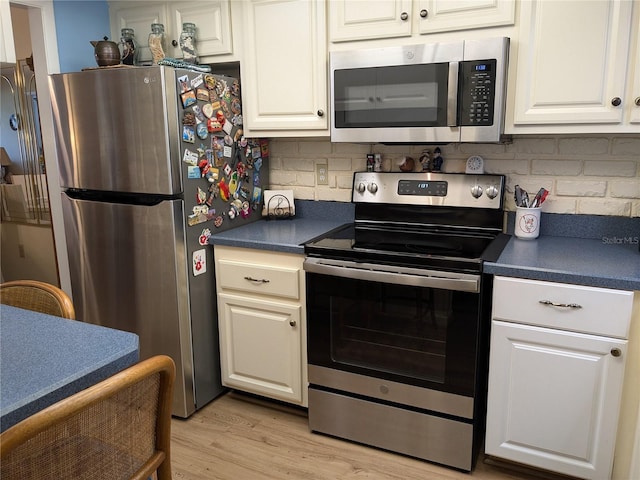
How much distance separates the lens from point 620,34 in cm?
177

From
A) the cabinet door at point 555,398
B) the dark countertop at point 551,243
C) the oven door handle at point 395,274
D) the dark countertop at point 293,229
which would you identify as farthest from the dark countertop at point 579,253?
the dark countertop at point 293,229

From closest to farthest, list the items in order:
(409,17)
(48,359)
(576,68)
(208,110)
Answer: (48,359) < (576,68) < (409,17) < (208,110)

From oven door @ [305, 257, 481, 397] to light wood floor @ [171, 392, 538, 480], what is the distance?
356 millimetres

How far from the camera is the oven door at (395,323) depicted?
189 centimetres

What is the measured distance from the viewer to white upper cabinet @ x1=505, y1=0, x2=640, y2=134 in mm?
1788

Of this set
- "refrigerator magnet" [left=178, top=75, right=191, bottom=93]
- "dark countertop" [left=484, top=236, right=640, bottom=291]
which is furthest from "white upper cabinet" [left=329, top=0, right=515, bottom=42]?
"dark countertop" [left=484, top=236, right=640, bottom=291]

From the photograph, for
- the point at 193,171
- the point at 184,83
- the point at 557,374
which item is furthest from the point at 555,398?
the point at 184,83

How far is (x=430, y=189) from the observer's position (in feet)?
7.86

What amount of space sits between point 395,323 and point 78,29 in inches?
86.3

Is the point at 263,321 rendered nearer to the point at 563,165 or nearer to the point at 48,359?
the point at 48,359

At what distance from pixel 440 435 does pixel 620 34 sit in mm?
1613

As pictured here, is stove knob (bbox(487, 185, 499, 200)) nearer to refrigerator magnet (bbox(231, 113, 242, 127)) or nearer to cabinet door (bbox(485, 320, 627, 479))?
cabinet door (bbox(485, 320, 627, 479))

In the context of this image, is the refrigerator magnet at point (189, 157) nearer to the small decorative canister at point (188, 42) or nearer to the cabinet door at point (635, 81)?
the small decorative canister at point (188, 42)

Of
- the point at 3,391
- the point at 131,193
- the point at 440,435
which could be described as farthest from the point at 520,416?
the point at 131,193
